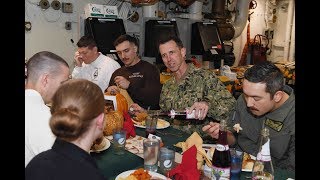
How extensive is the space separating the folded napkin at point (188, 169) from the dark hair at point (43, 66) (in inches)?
43.2

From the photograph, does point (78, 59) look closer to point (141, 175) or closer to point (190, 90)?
point (190, 90)

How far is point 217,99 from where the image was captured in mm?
3080

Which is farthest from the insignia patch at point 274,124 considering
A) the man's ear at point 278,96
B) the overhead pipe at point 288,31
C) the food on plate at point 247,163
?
the overhead pipe at point 288,31

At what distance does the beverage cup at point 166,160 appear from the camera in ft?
6.01

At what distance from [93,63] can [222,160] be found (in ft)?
11.5

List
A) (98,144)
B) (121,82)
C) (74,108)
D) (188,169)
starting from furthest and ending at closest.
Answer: (121,82), (98,144), (188,169), (74,108)

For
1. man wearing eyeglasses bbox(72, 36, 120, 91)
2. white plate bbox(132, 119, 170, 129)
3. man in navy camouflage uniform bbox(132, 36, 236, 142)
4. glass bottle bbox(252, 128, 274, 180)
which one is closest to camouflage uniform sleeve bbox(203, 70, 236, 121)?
man in navy camouflage uniform bbox(132, 36, 236, 142)

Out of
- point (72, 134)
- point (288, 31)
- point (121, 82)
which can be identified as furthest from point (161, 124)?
point (288, 31)

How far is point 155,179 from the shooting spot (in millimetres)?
1670

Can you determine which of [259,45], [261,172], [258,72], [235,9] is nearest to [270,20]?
[259,45]

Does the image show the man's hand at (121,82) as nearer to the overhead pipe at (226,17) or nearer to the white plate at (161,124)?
the white plate at (161,124)

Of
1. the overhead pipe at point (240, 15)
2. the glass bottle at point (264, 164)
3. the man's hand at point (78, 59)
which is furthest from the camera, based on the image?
the overhead pipe at point (240, 15)
